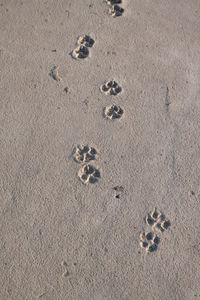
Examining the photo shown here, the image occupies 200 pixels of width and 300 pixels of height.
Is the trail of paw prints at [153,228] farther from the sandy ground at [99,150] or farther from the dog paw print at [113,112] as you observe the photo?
the dog paw print at [113,112]

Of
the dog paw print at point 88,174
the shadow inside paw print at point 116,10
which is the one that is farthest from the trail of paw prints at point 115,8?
the dog paw print at point 88,174

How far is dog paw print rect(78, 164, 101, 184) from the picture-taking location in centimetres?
244

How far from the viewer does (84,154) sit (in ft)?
8.20

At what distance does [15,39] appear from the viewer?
2.78 m

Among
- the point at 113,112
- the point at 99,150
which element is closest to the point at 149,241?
the point at 99,150

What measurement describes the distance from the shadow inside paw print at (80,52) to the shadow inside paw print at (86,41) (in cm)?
4

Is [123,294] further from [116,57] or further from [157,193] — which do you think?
[116,57]

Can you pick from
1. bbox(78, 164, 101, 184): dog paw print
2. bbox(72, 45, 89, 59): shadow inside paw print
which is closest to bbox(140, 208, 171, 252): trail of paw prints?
bbox(78, 164, 101, 184): dog paw print

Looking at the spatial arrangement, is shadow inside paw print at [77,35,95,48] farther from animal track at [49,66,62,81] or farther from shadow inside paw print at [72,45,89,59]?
animal track at [49,66,62,81]

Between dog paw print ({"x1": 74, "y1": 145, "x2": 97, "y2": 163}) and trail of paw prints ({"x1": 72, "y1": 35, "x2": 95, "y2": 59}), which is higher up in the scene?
trail of paw prints ({"x1": 72, "y1": 35, "x2": 95, "y2": 59})

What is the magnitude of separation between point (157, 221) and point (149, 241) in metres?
0.17

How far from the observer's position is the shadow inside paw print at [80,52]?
2.77 metres

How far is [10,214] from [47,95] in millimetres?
1041

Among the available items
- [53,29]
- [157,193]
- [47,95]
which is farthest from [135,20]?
[157,193]
